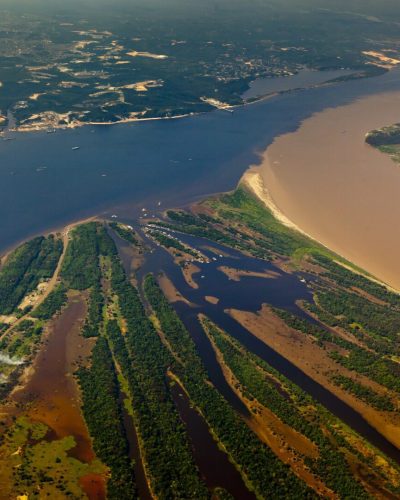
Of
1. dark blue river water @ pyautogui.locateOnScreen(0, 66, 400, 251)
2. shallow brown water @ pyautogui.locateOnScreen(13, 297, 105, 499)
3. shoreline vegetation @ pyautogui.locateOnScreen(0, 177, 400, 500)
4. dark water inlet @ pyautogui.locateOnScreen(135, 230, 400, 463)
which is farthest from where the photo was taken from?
dark blue river water @ pyautogui.locateOnScreen(0, 66, 400, 251)

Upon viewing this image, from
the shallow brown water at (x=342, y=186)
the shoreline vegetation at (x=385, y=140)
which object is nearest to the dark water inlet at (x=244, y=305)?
the shallow brown water at (x=342, y=186)

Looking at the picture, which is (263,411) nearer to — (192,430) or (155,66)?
(192,430)

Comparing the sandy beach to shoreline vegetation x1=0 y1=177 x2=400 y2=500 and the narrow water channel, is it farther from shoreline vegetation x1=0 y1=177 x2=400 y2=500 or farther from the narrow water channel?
the narrow water channel

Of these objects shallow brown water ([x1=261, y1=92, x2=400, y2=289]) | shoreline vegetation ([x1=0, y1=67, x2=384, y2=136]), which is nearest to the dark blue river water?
shoreline vegetation ([x1=0, y1=67, x2=384, y2=136])

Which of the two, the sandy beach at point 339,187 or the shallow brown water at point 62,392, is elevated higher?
the sandy beach at point 339,187

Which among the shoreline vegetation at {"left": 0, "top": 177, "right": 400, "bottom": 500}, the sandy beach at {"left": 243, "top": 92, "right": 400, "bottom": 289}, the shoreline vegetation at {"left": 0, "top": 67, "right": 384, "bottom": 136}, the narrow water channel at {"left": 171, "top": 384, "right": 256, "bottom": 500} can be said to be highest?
the shoreline vegetation at {"left": 0, "top": 67, "right": 384, "bottom": 136}

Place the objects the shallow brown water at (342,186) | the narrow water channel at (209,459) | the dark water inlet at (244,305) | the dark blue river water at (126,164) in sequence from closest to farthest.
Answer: the narrow water channel at (209,459) < the dark water inlet at (244,305) < the shallow brown water at (342,186) < the dark blue river water at (126,164)

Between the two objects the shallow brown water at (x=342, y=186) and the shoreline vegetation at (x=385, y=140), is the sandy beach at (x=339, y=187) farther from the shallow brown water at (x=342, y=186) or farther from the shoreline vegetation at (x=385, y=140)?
the shoreline vegetation at (x=385, y=140)

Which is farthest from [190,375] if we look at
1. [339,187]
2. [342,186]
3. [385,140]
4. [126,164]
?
[385,140]
